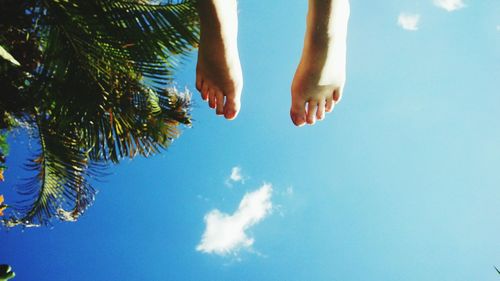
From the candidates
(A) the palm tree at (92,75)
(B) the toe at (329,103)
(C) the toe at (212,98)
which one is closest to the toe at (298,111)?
(B) the toe at (329,103)

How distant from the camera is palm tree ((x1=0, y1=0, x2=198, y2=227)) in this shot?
8.64ft

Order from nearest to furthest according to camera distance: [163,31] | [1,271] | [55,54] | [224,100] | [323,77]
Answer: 1. [323,77]
2. [224,100]
3. [1,271]
4. [55,54]
5. [163,31]

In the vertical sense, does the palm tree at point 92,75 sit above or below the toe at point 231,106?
above

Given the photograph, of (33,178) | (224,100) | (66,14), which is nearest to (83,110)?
(66,14)

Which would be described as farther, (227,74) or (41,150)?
(41,150)

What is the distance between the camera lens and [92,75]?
8.73ft

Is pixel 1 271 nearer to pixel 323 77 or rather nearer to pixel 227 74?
pixel 227 74

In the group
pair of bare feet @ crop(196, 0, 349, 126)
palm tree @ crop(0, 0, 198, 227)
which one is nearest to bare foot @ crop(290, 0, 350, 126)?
pair of bare feet @ crop(196, 0, 349, 126)

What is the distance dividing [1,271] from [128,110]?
52.2 inches

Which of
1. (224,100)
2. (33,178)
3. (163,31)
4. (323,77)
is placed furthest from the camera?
(33,178)

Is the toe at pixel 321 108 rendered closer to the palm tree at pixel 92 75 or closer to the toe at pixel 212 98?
the toe at pixel 212 98

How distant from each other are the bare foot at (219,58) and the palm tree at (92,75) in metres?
1.15

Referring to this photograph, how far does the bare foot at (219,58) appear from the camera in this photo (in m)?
1.49

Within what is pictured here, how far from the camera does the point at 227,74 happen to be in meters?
1.63
